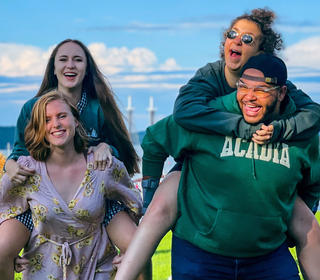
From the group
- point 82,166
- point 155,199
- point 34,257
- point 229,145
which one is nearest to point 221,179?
point 229,145

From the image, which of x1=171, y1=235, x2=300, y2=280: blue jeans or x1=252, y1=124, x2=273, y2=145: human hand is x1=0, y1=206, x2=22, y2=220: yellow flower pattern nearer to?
x1=171, y1=235, x2=300, y2=280: blue jeans

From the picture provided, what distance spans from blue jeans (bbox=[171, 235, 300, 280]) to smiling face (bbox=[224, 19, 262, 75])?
94 centimetres

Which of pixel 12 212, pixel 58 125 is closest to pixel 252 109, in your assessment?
pixel 58 125

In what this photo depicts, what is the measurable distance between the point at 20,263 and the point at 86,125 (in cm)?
94

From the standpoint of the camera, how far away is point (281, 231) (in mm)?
3582

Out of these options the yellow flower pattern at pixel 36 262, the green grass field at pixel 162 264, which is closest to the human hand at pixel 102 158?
the yellow flower pattern at pixel 36 262

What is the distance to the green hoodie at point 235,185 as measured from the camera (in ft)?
11.3

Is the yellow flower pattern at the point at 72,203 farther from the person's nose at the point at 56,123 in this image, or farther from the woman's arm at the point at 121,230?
the person's nose at the point at 56,123

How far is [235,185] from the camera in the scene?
3.43 meters

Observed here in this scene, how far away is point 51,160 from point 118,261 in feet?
2.37

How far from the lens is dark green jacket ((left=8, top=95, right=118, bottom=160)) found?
445cm

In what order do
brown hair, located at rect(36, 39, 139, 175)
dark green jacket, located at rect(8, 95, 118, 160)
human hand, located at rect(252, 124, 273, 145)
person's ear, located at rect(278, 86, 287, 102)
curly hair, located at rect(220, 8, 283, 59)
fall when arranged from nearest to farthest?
human hand, located at rect(252, 124, 273, 145), person's ear, located at rect(278, 86, 287, 102), curly hair, located at rect(220, 8, 283, 59), dark green jacket, located at rect(8, 95, 118, 160), brown hair, located at rect(36, 39, 139, 175)

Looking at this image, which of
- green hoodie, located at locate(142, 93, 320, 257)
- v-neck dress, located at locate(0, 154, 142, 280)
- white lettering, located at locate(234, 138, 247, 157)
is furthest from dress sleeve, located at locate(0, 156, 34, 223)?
white lettering, located at locate(234, 138, 247, 157)

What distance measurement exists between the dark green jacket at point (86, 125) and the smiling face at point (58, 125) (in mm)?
327
